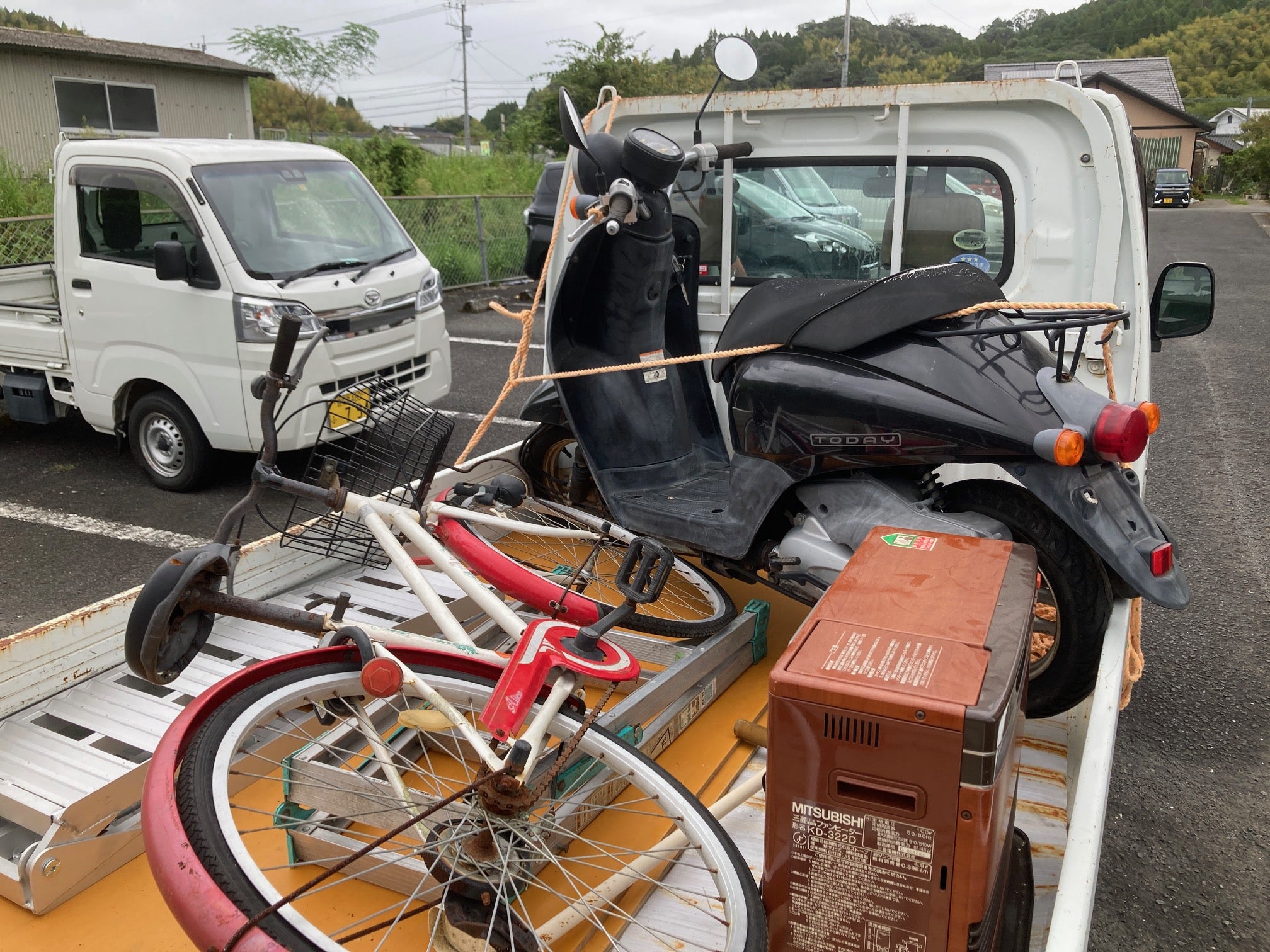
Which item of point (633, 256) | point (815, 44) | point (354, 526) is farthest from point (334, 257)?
point (815, 44)

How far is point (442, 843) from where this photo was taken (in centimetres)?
196

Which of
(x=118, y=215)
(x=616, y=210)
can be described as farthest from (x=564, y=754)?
(x=118, y=215)

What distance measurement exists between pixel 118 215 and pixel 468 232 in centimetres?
788

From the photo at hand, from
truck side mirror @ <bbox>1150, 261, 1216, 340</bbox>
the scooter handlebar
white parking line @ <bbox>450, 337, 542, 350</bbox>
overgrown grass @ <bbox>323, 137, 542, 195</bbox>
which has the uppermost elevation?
overgrown grass @ <bbox>323, 137, 542, 195</bbox>

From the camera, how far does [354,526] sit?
2840mm

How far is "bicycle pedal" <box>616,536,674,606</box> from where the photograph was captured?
2.61m

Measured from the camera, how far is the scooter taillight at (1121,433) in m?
2.49

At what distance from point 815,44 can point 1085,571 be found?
158ft

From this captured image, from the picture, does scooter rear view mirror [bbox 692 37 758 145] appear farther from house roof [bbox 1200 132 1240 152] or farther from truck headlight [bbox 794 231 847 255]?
house roof [bbox 1200 132 1240 152]

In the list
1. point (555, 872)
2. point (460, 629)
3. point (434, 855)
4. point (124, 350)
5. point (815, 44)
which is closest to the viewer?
point (434, 855)

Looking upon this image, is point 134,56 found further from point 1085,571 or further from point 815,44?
point 815,44

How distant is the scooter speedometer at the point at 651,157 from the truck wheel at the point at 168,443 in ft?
11.2

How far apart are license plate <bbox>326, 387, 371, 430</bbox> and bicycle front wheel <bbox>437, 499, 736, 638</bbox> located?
417mm

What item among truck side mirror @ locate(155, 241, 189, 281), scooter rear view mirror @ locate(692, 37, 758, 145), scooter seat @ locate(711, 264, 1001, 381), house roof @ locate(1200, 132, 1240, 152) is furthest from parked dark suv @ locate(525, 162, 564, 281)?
house roof @ locate(1200, 132, 1240, 152)
